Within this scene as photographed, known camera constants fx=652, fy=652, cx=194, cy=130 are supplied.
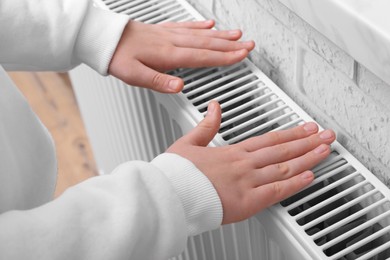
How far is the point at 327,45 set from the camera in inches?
24.8

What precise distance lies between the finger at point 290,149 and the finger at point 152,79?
0.13 m

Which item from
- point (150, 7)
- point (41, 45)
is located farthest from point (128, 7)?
point (41, 45)

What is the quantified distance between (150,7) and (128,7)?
0.03 meters

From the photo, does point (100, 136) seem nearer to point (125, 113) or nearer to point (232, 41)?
point (125, 113)

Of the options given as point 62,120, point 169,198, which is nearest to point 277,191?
point 169,198

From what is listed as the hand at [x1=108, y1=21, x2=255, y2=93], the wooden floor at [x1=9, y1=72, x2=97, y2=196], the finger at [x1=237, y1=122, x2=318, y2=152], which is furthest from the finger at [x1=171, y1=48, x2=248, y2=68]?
the wooden floor at [x1=9, y1=72, x2=97, y2=196]

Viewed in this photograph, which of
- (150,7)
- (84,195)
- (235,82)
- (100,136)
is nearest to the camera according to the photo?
(84,195)

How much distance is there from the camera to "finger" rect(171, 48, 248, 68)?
2.41 feet

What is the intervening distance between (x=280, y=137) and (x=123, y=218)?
179 millimetres

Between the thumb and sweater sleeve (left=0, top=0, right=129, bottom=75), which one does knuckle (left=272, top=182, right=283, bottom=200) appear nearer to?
the thumb

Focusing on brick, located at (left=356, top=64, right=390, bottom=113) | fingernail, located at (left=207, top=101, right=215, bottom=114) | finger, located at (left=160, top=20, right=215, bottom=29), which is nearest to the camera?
brick, located at (left=356, top=64, right=390, bottom=113)

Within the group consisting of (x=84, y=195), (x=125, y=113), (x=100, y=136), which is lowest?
(x=100, y=136)

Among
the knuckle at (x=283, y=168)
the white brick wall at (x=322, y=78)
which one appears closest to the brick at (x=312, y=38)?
the white brick wall at (x=322, y=78)

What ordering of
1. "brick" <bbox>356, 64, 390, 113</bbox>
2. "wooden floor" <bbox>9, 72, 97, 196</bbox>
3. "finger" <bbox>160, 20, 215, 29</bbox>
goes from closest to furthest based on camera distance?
"brick" <bbox>356, 64, 390, 113</bbox> < "finger" <bbox>160, 20, 215, 29</bbox> < "wooden floor" <bbox>9, 72, 97, 196</bbox>
